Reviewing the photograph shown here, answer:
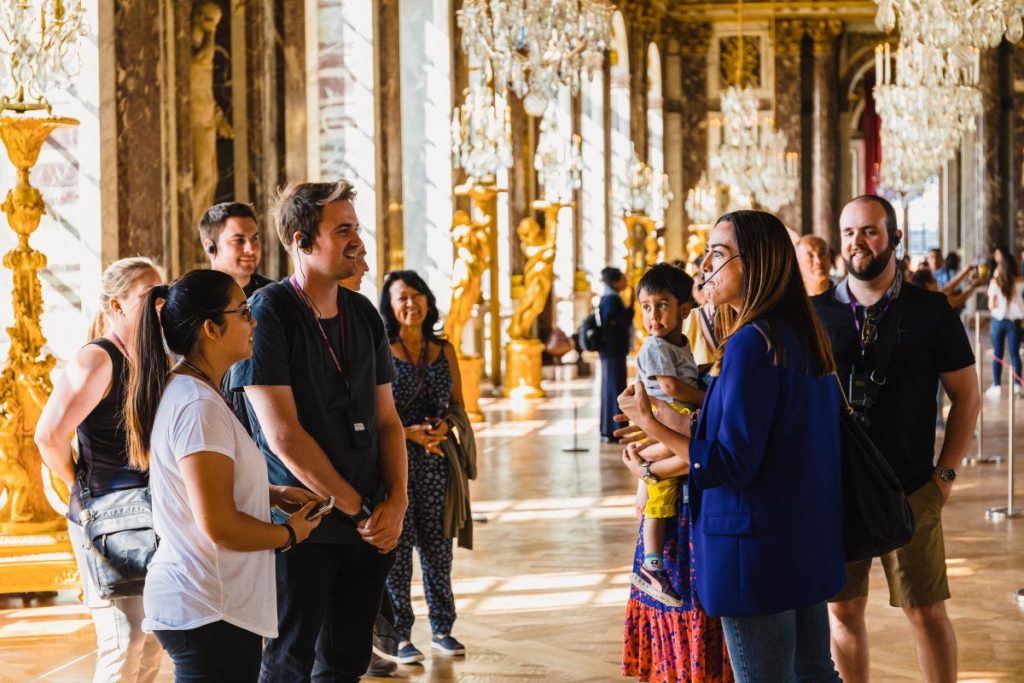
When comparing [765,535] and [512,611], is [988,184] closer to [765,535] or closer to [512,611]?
[512,611]

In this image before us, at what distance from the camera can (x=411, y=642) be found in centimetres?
645

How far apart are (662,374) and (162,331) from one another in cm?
207

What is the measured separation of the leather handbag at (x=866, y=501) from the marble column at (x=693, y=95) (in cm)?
2932

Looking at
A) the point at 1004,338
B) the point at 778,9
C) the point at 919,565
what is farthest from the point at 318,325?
the point at 778,9

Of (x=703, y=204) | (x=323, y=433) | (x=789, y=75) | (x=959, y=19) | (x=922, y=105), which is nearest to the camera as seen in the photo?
(x=323, y=433)

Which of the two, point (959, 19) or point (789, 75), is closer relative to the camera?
point (959, 19)

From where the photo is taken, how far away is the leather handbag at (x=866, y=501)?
152 inches

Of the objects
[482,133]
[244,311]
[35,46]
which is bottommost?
[244,311]

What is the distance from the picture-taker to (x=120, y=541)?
4.44 metres

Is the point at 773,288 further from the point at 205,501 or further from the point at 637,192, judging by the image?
the point at 637,192

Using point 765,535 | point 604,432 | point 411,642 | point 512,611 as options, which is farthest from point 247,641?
point 604,432

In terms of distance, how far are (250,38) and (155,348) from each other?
9.12m

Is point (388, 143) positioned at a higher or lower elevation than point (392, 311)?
higher

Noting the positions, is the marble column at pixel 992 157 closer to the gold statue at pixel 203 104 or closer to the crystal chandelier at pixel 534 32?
the crystal chandelier at pixel 534 32
